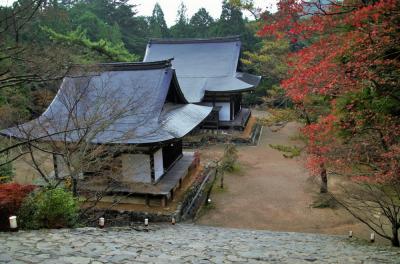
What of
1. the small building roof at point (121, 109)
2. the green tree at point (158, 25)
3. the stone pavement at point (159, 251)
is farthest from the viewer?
the green tree at point (158, 25)

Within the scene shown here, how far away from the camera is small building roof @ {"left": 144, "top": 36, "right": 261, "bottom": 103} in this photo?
27016 mm

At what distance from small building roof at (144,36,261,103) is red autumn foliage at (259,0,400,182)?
17.2 m

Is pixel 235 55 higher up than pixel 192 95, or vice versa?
pixel 235 55

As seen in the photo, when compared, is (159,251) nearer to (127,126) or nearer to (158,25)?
(127,126)

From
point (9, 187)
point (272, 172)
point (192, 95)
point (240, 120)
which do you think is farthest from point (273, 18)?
point (240, 120)

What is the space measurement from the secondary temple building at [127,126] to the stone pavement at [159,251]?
4179 millimetres

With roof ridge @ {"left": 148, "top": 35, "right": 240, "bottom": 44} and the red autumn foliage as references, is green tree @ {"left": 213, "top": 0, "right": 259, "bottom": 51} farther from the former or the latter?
the red autumn foliage

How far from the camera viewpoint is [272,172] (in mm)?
18797

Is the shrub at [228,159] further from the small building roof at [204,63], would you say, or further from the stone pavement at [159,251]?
the stone pavement at [159,251]

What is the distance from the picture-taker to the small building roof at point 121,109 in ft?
41.8

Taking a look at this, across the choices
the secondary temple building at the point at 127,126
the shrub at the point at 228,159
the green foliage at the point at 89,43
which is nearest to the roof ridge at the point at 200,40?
the green foliage at the point at 89,43

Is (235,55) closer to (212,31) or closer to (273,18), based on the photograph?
(212,31)

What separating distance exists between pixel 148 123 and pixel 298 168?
9.46 meters

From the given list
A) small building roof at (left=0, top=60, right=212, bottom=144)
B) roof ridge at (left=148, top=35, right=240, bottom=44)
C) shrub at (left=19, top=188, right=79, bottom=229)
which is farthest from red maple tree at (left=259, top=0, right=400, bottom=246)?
roof ridge at (left=148, top=35, right=240, bottom=44)
